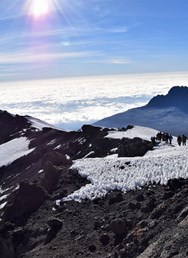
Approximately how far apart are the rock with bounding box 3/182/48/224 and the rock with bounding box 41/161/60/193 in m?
1.32

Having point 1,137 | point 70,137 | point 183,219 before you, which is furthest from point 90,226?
point 1,137

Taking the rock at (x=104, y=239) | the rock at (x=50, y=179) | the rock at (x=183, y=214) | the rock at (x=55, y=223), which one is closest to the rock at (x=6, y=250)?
the rock at (x=55, y=223)

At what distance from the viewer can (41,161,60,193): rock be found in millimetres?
32656

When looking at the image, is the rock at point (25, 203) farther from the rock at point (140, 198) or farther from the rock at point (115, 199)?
the rock at point (140, 198)

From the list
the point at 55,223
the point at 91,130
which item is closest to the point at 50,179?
the point at 55,223

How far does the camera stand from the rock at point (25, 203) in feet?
96.6

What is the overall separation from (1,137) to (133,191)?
7439cm

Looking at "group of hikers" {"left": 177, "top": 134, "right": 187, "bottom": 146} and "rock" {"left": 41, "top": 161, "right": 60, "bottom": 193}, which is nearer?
"rock" {"left": 41, "top": 161, "right": 60, "bottom": 193}

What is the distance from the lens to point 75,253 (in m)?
21.9

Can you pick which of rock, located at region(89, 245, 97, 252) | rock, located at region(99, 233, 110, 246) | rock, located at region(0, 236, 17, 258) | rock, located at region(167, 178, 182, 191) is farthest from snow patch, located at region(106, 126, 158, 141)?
rock, located at region(89, 245, 97, 252)

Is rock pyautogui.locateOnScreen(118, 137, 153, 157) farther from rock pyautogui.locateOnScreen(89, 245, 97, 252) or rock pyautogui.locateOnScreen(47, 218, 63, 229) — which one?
rock pyautogui.locateOnScreen(89, 245, 97, 252)

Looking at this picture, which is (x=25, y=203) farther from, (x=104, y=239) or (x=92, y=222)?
(x=104, y=239)

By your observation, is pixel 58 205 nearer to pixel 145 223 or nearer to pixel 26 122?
pixel 145 223

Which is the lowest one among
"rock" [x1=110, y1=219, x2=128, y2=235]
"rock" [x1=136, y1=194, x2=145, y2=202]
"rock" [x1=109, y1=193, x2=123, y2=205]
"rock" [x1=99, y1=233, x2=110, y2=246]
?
"rock" [x1=99, y1=233, x2=110, y2=246]
